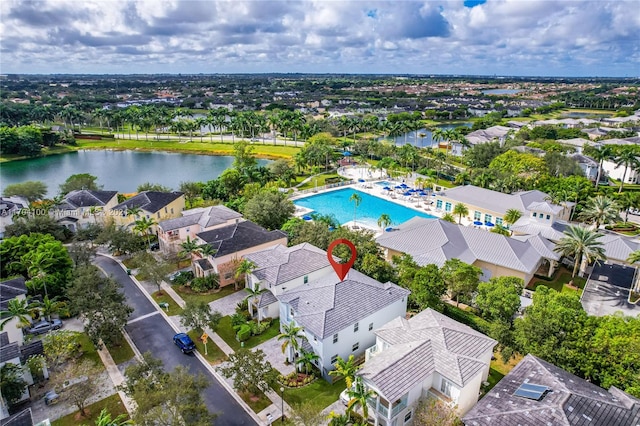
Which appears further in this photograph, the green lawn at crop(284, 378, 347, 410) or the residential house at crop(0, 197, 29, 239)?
the residential house at crop(0, 197, 29, 239)

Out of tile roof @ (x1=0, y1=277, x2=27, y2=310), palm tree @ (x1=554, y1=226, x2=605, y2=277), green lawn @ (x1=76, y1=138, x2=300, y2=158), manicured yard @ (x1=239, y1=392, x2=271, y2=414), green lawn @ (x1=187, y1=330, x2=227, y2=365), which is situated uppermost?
palm tree @ (x1=554, y1=226, x2=605, y2=277)

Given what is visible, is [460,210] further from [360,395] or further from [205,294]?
[360,395]

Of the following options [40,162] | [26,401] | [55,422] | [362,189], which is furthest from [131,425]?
[40,162]

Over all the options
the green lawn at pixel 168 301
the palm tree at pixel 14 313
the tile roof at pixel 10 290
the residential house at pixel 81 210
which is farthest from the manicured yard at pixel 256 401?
the residential house at pixel 81 210

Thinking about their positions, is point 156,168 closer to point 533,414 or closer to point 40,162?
point 40,162

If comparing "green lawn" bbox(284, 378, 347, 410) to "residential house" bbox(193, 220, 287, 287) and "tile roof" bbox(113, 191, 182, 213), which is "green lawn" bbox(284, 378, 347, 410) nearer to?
"residential house" bbox(193, 220, 287, 287)

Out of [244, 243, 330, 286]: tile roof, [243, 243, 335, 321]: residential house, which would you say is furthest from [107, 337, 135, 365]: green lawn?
[244, 243, 330, 286]: tile roof

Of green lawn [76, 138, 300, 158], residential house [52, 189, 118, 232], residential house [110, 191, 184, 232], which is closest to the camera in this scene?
residential house [110, 191, 184, 232]

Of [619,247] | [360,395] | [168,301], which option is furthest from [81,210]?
[619,247]
